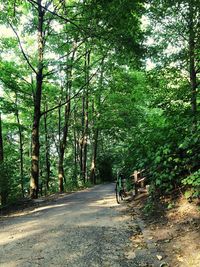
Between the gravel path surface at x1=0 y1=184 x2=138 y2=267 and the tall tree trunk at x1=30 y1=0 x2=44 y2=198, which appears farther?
the tall tree trunk at x1=30 y1=0 x2=44 y2=198

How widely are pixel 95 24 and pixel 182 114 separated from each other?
3.98 m

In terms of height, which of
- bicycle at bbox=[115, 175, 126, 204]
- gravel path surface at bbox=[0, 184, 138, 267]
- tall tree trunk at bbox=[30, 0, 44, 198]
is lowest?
gravel path surface at bbox=[0, 184, 138, 267]

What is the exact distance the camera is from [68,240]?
568 cm

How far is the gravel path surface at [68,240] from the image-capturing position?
15.4ft

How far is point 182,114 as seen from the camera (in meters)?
9.26

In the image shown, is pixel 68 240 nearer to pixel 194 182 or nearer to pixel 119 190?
pixel 194 182

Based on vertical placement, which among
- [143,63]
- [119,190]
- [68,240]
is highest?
[143,63]

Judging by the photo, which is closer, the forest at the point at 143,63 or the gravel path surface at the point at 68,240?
the gravel path surface at the point at 68,240

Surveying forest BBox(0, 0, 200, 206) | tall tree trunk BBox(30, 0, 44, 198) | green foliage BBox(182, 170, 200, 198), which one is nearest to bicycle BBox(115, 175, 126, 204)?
forest BBox(0, 0, 200, 206)

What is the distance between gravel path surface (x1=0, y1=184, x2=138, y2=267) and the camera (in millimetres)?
4680

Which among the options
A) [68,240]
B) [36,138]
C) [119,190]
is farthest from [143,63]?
[68,240]

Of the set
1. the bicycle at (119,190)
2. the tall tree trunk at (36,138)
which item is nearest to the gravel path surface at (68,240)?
the bicycle at (119,190)

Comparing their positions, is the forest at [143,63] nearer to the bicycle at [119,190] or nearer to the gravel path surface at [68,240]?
the bicycle at [119,190]

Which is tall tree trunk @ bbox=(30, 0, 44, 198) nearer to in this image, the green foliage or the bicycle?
the bicycle
